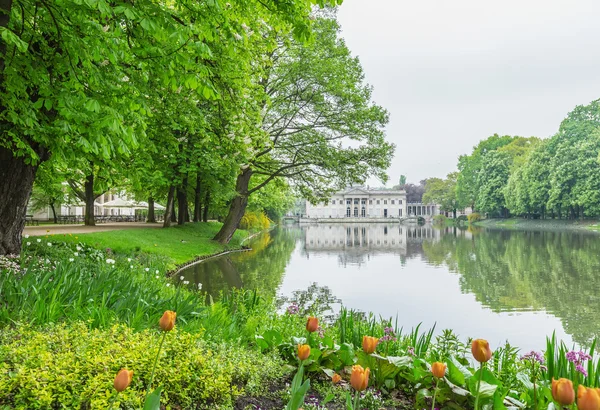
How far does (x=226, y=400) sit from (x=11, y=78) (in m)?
5.30

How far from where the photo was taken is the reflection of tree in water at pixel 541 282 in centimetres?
875

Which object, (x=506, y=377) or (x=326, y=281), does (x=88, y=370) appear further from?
(x=326, y=281)

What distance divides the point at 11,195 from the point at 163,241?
35.4 ft

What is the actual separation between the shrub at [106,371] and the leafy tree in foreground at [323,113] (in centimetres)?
1378

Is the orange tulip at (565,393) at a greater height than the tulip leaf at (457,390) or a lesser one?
greater

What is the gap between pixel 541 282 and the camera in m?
12.4

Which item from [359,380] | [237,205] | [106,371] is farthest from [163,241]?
[359,380]

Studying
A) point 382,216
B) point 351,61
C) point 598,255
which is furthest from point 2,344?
point 382,216

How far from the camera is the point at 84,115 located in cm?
489

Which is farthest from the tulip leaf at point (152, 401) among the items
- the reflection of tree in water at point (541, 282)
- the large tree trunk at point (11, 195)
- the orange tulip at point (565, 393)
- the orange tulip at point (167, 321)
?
the reflection of tree in water at point (541, 282)

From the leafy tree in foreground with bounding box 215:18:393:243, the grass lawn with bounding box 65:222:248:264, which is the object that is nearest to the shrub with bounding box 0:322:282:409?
the grass lawn with bounding box 65:222:248:264

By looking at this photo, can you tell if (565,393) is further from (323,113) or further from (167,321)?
(323,113)

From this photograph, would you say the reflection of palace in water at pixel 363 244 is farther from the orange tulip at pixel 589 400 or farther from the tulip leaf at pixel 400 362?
the orange tulip at pixel 589 400

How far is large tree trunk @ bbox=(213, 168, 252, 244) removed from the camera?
2105 cm
